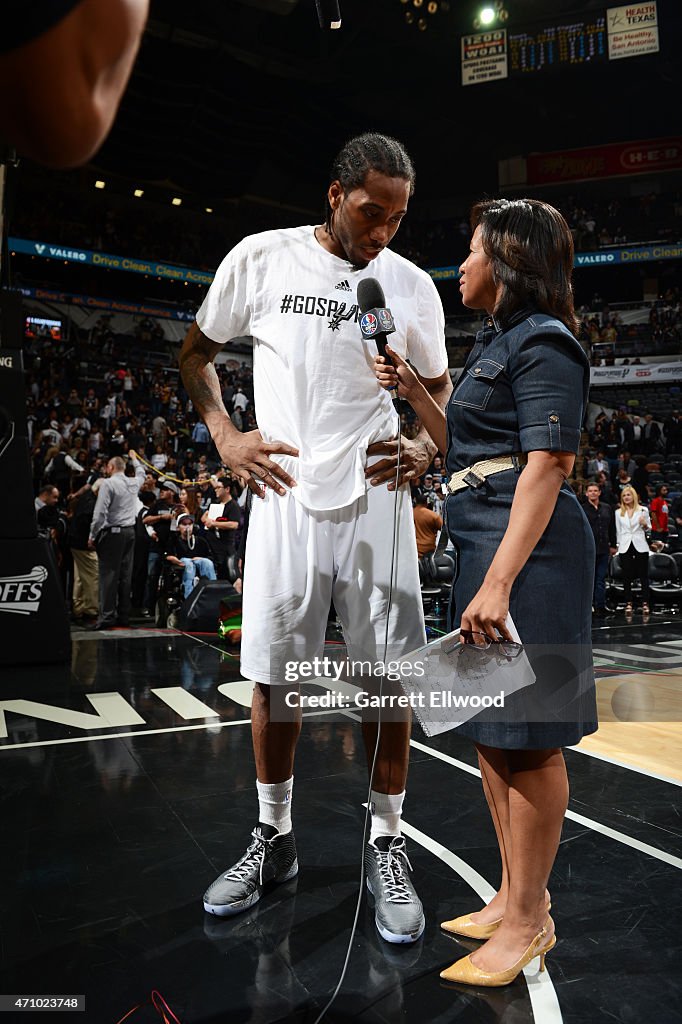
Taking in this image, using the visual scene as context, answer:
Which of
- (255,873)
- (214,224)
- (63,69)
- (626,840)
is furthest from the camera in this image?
(214,224)

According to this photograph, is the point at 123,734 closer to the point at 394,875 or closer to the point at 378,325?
the point at 394,875

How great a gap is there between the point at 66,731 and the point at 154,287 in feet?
71.9

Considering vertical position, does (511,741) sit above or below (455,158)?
below

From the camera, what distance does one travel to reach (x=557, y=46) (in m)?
17.9

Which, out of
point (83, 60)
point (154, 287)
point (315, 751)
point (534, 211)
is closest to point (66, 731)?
point (315, 751)

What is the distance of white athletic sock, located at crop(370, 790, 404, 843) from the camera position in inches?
77.4

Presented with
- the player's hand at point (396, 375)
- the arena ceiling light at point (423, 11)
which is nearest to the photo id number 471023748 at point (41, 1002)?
→ the player's hand at point (396, 375)

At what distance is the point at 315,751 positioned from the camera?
320cm

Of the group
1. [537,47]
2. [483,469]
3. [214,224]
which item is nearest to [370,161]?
[483,469]

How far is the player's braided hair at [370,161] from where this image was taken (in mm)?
1824

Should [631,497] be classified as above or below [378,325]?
above

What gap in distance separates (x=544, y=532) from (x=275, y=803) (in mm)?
1110

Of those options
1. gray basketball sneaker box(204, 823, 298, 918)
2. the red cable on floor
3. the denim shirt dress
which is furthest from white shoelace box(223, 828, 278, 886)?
the denim shirt dress

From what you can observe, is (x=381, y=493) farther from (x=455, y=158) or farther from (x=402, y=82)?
(x=455, y=158)
